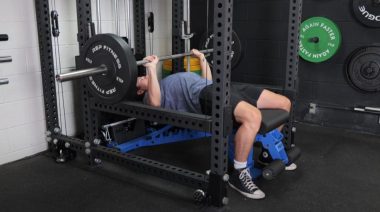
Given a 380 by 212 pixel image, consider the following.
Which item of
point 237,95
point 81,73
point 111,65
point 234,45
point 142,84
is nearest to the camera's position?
point 81,73

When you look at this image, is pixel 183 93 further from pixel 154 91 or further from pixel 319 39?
pixel 319 39

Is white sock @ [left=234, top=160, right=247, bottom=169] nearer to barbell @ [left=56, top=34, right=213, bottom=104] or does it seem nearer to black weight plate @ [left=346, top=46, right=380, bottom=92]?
barbell @ [left=56, top=34, right=213, bottom=104]

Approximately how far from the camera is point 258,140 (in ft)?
7.76

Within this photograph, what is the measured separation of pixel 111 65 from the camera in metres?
2.14

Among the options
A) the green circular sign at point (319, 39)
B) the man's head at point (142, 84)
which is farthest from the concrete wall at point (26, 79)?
the green circular sign at point (319, 39)

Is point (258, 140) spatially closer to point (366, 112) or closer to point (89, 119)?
point (89, 119)

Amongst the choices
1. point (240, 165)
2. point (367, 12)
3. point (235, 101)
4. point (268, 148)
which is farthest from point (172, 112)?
point (367, 12)

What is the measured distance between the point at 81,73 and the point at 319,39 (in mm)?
2177

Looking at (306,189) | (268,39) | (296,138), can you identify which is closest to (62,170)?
(306,189)

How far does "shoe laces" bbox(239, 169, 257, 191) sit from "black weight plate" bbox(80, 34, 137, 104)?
2.56ft

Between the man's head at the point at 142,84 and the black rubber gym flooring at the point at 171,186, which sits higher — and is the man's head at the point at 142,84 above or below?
above

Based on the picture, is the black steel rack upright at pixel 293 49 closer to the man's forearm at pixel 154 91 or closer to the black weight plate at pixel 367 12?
the black weight plate at pixel 367 12

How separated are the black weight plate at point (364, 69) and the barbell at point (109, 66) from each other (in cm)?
188

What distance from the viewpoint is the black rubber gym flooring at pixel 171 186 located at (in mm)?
2096
